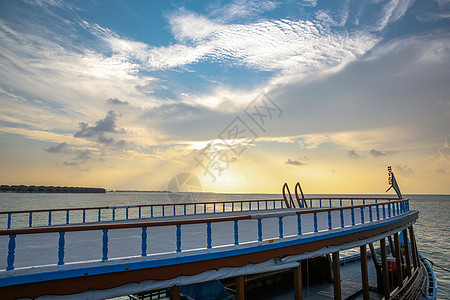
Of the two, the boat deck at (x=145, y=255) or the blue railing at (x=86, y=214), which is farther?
the blue railing at (x=86, y=214)

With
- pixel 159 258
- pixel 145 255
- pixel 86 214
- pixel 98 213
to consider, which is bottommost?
pixel 86 214

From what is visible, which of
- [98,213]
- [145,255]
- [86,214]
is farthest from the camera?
[86,214]

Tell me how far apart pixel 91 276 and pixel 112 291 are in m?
0.59

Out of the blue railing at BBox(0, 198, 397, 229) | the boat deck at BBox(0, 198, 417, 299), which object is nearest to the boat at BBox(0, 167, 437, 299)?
the boat deck at BBox(0, 198, 417, 299)

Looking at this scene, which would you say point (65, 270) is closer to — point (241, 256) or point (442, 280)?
point (241, 256)

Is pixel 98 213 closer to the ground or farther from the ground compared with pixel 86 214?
farther from the ground

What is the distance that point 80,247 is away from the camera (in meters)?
8.58

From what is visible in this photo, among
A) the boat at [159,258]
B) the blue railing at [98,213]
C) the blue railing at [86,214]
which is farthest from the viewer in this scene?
the blue railing at [98,213]

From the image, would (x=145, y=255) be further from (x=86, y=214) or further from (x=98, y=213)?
(x=86, y=214)

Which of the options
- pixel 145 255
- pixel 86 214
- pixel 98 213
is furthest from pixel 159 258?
pixel 86 214

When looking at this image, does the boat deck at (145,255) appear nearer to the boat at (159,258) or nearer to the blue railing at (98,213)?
the boat at (159,258)

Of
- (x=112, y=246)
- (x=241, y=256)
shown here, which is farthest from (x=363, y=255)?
(x=112, y=246)

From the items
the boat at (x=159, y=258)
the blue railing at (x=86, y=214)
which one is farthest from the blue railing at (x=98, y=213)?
the boat at (x=159, y=258)

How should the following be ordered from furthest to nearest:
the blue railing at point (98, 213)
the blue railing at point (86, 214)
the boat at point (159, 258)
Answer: the blue railing at point (98, 213) → the blue railing at point (86, 214) → the boat at point (159, 258)
